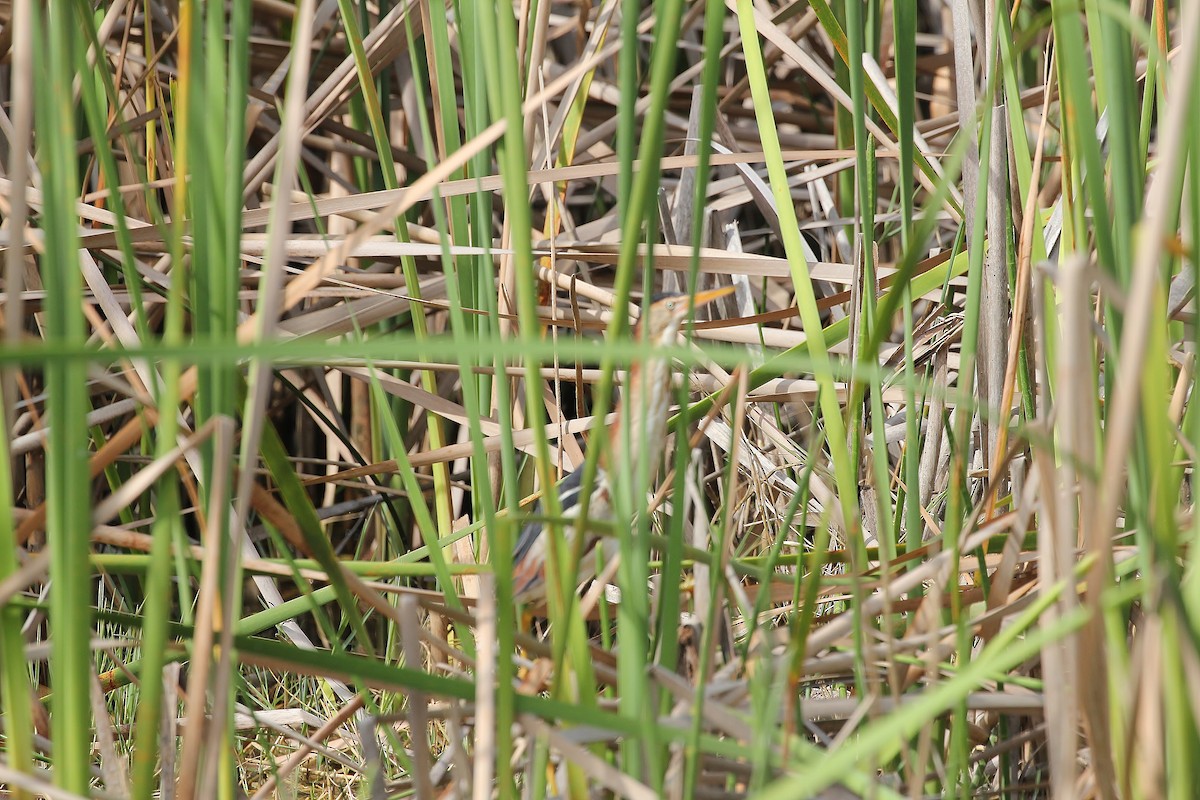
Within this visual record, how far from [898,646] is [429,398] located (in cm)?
72

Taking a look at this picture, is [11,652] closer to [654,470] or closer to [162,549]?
[162,549]

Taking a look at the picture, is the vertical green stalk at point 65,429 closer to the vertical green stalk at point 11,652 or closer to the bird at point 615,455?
the vertical green stalk at point 11,652

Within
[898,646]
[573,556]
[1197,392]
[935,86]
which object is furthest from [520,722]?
[935,86]

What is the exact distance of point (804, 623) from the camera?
0.64m

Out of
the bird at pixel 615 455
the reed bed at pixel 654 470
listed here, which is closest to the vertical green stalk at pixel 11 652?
the reed bed at pixel 654 470

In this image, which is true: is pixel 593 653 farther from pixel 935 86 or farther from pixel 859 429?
pixel 935 86

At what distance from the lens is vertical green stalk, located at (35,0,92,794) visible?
0.56 metres

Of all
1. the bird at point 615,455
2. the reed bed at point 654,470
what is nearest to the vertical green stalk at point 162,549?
the reed bed at point 654,470

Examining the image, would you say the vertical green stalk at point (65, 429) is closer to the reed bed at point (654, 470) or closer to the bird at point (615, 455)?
the reed bed at point (654, 470)

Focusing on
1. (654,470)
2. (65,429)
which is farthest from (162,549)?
(654,470)

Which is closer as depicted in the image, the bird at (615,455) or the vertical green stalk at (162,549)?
the vertical green stalk at (162,549)

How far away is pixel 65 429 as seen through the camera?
57 centimetres

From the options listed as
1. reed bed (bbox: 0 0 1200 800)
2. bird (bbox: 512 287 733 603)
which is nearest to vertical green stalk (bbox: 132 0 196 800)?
reed bed (bbox: 0 0 1200 800)

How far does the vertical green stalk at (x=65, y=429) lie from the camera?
559 mm
